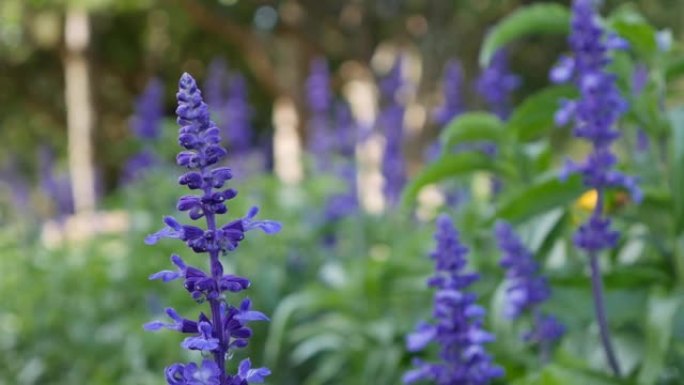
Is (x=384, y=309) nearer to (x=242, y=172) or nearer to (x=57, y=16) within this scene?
(x=242, y=172)

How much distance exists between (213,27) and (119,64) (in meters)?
9.02

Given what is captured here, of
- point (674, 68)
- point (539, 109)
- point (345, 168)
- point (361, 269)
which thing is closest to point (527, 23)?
point (539, 109)

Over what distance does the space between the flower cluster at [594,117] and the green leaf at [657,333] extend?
37cm

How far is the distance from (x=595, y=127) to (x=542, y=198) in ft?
1.48

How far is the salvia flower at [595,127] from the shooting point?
2537mm

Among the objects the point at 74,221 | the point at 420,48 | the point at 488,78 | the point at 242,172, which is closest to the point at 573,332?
the point at 488,78

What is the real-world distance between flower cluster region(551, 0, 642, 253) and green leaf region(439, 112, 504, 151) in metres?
0.62

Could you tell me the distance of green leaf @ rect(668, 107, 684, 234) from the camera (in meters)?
2.95

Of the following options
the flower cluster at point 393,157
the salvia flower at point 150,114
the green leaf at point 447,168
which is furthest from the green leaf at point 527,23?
the salvia flower at point 150,114

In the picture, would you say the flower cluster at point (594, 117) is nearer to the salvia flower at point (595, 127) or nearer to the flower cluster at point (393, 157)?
the salvia flower at point (595, 127)

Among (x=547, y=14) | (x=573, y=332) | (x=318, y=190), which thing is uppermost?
(x=318, y=190)

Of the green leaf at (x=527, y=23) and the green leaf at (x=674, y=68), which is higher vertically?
the green leaf at (x=527, y=23)

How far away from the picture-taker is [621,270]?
9.78ft

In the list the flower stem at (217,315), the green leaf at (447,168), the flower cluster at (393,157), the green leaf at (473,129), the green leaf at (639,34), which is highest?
the flower cluster at (393,157)
